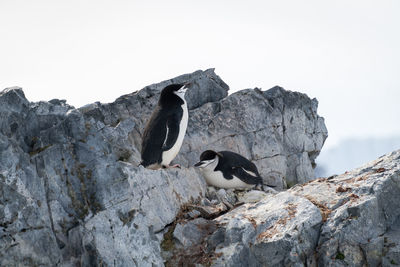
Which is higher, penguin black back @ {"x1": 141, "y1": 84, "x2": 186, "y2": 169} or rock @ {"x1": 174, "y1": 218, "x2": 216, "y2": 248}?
penguin black back @ {"x1": 141, "y1": 84, "x2": 186, "y2": 169}

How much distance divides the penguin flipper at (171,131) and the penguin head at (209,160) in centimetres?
164

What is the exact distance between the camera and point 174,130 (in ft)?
45.2

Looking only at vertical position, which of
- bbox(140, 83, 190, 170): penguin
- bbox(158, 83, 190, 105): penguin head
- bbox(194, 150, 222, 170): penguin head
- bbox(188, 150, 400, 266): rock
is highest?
bbox(158, 83, 190, 105): penguin head

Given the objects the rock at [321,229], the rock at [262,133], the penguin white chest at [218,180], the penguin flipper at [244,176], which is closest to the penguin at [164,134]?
the penguin white chest at [218,180]

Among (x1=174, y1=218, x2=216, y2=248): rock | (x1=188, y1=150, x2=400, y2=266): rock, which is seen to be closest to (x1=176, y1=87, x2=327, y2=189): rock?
(x1=174, y1=218, x2=216, y2=248): rock

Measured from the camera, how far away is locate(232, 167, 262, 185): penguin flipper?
15289 mm

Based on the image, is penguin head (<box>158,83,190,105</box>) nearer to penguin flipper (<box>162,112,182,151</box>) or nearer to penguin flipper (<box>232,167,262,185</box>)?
penguin flipper (<box>162,112,182,151</box>)

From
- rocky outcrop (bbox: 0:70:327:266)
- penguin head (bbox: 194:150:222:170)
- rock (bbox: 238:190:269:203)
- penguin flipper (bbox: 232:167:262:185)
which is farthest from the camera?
penguin flipper (bbox: 232:167:262:185)

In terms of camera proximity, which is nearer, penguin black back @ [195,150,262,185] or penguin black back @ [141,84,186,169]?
penguin black back @ [141,84,186,169]

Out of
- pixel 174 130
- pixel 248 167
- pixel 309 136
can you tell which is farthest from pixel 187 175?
pixel 309 136

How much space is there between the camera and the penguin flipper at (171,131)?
13.6 meters

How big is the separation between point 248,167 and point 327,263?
617cm

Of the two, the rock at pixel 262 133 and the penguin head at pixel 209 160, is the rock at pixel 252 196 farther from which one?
the rock at pixel 262 133

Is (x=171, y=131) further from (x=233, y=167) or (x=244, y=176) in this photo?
(x=244, y=176)
